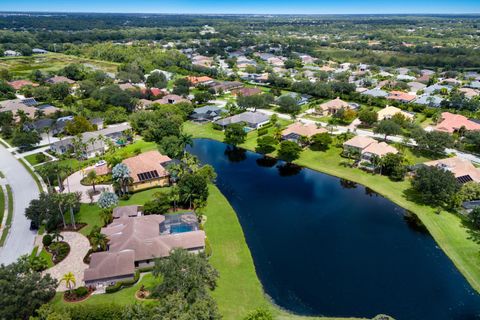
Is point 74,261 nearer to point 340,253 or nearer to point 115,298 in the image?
point 115,298

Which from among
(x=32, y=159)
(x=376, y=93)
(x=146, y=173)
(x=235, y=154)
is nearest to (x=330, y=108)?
(x=376, y=93)

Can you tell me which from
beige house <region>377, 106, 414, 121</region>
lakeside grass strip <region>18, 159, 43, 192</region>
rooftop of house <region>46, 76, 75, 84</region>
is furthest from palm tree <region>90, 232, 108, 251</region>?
rooftop of house <region>46, 76, 75, 84</region>

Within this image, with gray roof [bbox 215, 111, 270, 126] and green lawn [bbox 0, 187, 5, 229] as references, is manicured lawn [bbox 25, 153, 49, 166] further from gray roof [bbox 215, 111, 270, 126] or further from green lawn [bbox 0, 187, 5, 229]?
gray roof [bbox 215, 111, 270, 126]

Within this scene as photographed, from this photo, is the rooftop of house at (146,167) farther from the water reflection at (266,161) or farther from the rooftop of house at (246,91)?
the rooftop of house at (246,91)

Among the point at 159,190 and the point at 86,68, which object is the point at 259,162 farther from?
the point at 86,68

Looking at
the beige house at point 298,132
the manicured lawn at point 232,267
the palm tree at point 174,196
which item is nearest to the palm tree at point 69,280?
the manicured lawn at point 232,267
